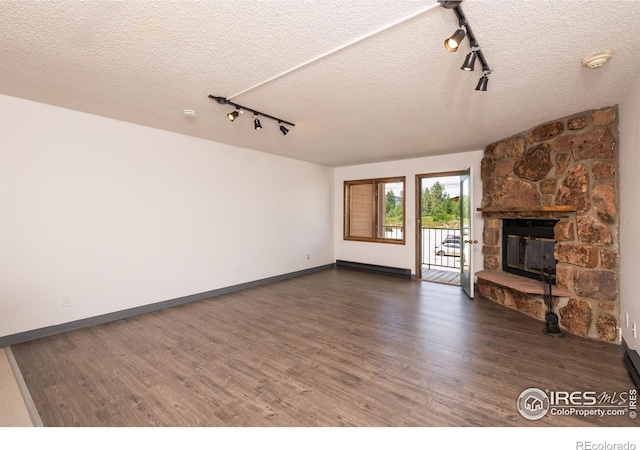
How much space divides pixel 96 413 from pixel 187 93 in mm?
2673

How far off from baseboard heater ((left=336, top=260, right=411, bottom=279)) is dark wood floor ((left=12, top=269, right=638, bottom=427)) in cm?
209

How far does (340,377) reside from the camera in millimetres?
2312

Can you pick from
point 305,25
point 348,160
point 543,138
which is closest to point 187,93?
point 305,25

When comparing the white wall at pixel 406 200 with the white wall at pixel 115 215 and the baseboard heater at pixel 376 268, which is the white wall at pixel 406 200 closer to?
the baseboard heater at pixel 376 268

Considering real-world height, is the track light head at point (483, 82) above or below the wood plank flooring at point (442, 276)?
above

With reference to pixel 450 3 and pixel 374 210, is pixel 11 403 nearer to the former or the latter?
pixel 450 3

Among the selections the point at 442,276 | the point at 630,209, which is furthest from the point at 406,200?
the point at 630,209

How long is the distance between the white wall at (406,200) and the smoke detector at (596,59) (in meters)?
2.42

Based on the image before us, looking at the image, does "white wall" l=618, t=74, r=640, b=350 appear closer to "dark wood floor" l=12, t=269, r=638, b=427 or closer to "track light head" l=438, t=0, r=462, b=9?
"dark wood floor" l=12, t=269, r=638, b=427

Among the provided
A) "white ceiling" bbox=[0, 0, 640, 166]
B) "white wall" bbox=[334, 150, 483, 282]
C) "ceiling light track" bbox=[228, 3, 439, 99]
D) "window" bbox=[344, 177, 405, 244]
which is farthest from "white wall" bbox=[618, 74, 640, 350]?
"window" bbox=[344, 177, 405, 244]

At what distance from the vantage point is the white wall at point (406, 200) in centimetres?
506

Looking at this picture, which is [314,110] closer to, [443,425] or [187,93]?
[187,93]

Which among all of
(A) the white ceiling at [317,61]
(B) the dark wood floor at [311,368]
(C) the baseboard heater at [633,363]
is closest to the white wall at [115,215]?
(A) the white ceiling at [317,61]

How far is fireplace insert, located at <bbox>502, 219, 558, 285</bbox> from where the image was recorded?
3.61 metres
